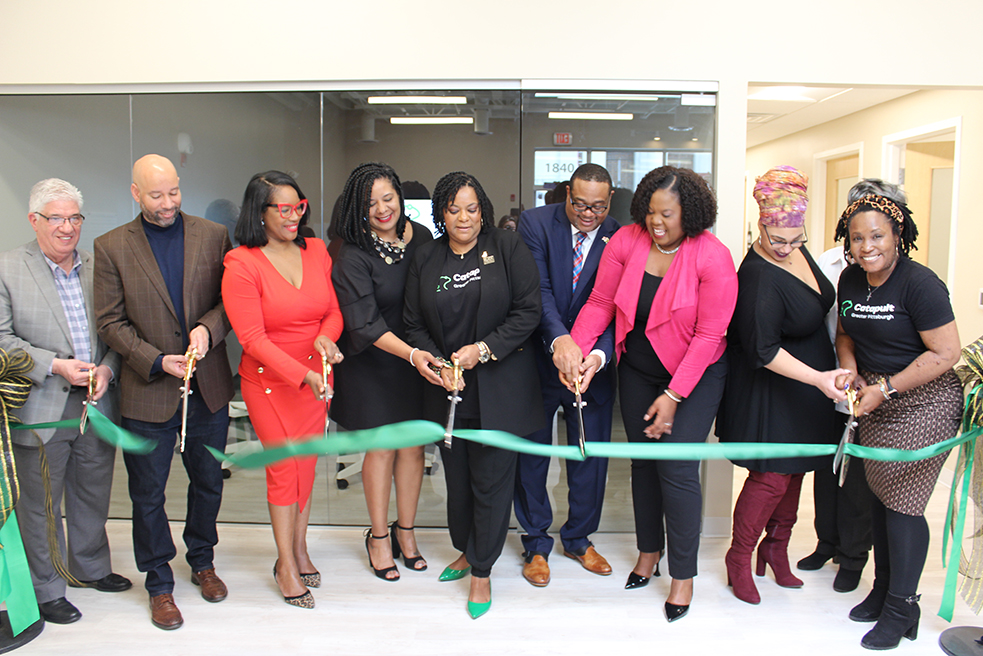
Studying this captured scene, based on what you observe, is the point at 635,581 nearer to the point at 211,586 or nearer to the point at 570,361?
the point at 570,361

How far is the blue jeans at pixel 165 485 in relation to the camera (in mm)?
2756

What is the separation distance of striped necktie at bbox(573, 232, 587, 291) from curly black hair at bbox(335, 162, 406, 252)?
2.86ft

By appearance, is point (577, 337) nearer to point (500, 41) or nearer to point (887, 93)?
point (500, 41)

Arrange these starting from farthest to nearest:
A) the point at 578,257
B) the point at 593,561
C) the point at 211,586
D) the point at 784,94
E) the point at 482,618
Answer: the point at 784,94 < the point at 593,561 < the point at 578,257 < the point at 211,586 < the point at 482,618

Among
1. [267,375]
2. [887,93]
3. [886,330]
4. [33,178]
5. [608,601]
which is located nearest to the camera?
[886,330]

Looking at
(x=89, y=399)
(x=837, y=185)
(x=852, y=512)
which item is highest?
(x=837, y=185)

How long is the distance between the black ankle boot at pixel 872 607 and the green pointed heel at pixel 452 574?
166cm

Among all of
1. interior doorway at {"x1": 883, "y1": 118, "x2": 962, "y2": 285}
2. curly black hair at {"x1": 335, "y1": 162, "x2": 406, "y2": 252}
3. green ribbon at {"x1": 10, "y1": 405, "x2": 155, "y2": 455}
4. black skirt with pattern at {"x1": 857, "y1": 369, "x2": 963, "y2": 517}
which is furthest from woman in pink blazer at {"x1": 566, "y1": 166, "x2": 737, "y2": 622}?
interior doorway at {"x1": 883, "y1": 118, "x2": 962, "y2": 285}

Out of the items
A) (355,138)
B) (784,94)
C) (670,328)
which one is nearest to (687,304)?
(670,328)

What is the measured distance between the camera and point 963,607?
2846 millimetres

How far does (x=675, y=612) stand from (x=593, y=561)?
0.53 meters

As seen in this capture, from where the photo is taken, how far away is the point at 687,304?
2580 mm

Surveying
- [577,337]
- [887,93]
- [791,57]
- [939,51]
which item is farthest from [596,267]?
[887,93]

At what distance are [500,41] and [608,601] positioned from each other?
108 inches
